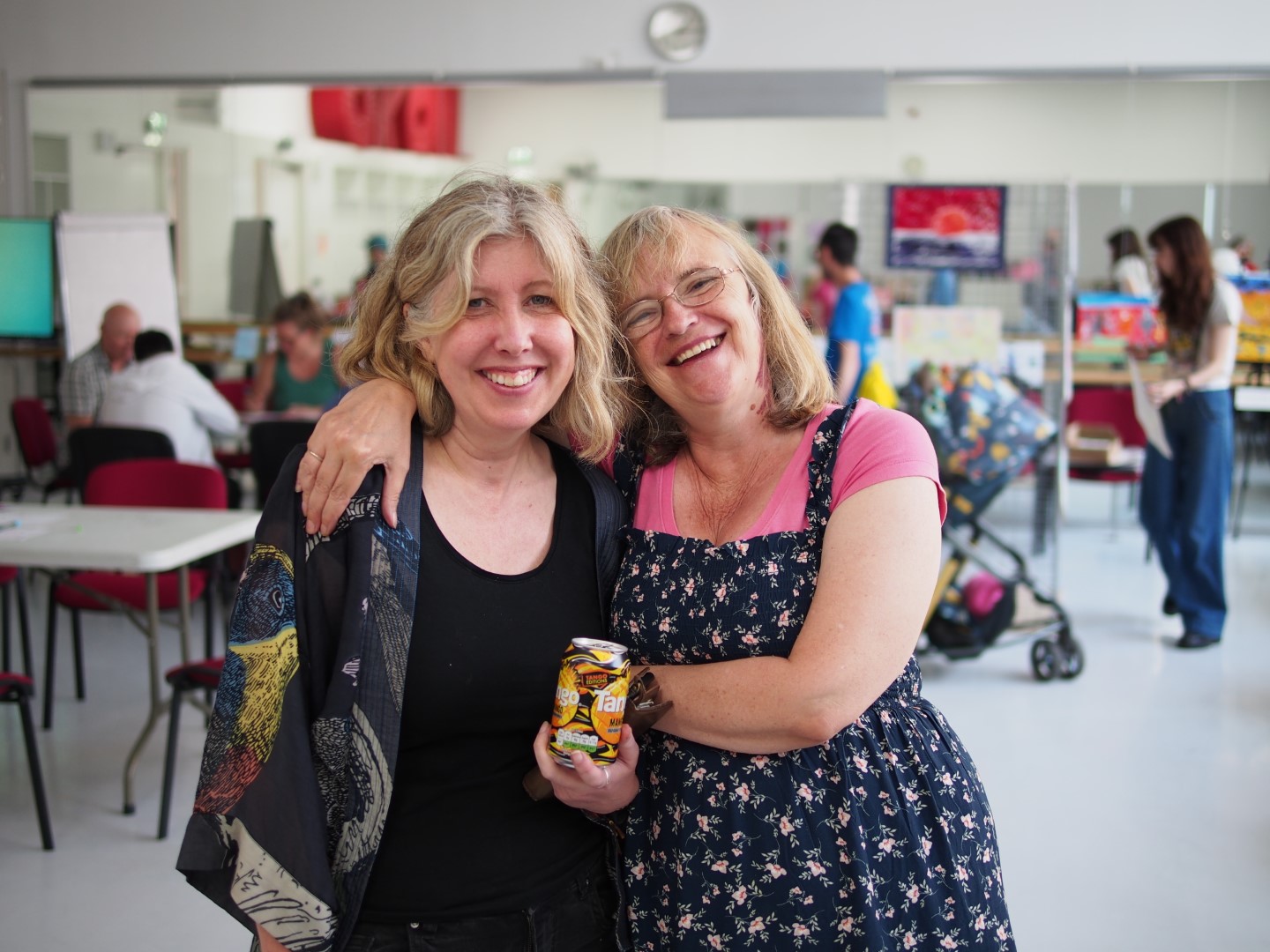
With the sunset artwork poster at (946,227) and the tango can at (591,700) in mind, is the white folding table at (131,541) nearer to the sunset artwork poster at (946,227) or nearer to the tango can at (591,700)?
the tango can at (591,700)

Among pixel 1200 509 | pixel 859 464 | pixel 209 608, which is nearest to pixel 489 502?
pixel 859 464

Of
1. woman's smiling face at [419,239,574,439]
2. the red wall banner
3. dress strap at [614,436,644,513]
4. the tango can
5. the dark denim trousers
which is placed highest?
the red wall banner

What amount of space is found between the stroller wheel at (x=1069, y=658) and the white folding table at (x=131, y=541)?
305 centimetres

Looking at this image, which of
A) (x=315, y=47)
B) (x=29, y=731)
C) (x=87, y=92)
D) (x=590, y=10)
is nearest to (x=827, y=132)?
(x=590, y=10)

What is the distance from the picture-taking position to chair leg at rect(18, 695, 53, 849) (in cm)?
299

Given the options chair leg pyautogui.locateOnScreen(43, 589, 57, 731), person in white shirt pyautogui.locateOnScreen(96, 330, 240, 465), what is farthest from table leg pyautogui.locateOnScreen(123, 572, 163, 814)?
person in white shirt pyautogui.locateOnScreen(96, 330, 240, 465)

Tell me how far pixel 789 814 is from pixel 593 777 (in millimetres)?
255

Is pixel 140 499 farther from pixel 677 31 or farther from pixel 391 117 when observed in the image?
pixel 391 117

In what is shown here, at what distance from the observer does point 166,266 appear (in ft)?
23.3

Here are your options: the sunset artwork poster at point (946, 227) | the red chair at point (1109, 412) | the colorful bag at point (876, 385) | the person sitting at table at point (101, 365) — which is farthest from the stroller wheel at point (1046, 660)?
the person sitting at table at point (101, 365)

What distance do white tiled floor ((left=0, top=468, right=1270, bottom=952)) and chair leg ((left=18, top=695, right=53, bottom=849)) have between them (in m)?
0.06

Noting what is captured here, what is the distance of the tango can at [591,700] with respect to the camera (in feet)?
4.01

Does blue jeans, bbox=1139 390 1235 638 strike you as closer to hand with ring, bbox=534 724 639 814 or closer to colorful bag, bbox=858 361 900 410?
colorful bag, bbox=858 361 900 410

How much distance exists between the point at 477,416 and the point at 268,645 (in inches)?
13.8
